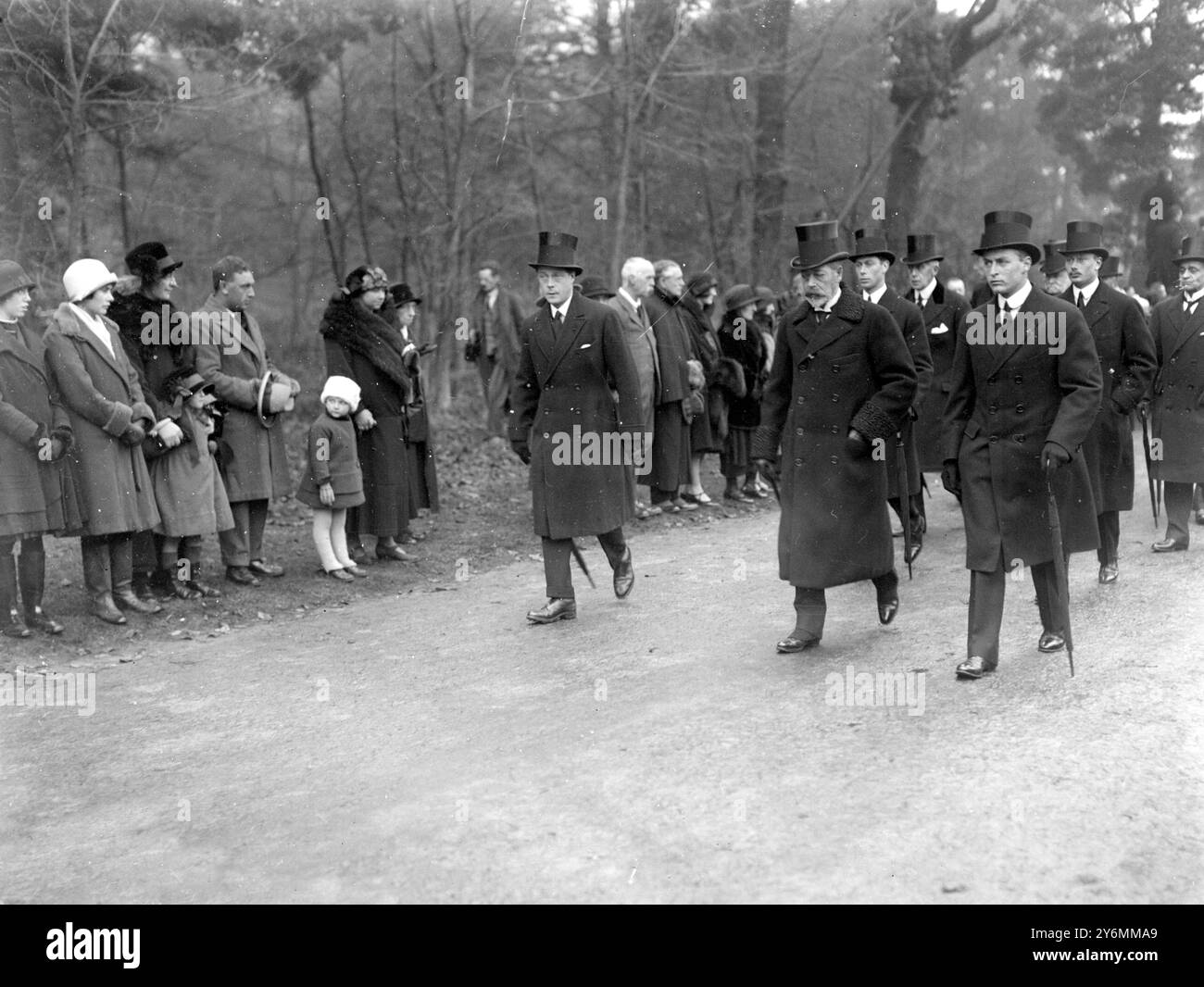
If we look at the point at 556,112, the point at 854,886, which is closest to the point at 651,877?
the point at 854,886

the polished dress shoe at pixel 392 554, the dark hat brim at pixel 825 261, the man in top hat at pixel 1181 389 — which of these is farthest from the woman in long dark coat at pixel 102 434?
the man in top hat at pixel 1181 389

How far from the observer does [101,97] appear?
447 inches

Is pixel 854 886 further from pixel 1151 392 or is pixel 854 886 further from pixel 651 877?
pixel 1151 392

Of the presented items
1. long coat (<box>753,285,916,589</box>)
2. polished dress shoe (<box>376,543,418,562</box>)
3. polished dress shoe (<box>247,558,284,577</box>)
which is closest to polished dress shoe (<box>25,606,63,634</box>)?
polished dress shoe (<box>247,558,284,577</box>)

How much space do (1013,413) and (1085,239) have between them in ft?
9.50

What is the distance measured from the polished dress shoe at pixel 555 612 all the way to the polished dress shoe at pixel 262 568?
217 cm

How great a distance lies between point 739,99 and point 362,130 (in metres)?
4.76

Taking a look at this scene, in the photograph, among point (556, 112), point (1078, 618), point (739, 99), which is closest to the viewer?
point (1078, 618)

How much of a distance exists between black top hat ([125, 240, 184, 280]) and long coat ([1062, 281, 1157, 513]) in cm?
584

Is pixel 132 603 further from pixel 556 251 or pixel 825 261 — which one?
pixel 825 261

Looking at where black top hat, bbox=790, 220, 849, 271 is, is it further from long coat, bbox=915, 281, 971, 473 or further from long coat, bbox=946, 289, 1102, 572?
long coat, bbox=915, 281, 971, 473

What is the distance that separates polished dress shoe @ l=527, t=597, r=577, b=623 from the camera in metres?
8.55

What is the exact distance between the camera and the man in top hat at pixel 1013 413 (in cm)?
685

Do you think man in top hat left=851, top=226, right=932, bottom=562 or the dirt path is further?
man in top hat left=851, top=226, right=932, bottom=562
